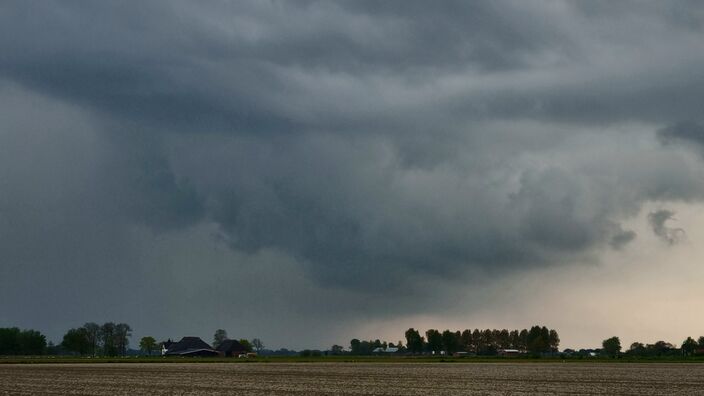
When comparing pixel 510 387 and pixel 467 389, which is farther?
pixel 510 387

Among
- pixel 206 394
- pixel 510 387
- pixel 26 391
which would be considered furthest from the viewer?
pixel 510 387

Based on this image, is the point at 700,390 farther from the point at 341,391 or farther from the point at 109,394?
the point at 109,394

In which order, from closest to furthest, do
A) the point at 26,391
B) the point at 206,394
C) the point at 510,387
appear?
the point at 206,394
the point at 26,391
the point at 510,387

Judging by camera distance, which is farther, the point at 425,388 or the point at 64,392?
the point at 425,388

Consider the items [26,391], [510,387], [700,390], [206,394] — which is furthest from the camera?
[510,387]

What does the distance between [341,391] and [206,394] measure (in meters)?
10.5

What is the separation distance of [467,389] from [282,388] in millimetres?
15310

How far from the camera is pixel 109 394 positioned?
5572 cm

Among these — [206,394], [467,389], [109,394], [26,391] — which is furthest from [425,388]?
[26,391]

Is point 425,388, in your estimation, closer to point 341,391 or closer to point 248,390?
point 341,391

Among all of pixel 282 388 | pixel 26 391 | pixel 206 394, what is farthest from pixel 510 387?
pixel 26 391

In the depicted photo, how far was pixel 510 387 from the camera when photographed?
66.8m

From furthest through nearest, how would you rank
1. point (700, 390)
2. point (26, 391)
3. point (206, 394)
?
1. point (700, 390)
2. point (26, 391)
3. point (206, 394)

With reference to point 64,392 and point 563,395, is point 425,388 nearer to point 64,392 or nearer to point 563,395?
point 563,395
